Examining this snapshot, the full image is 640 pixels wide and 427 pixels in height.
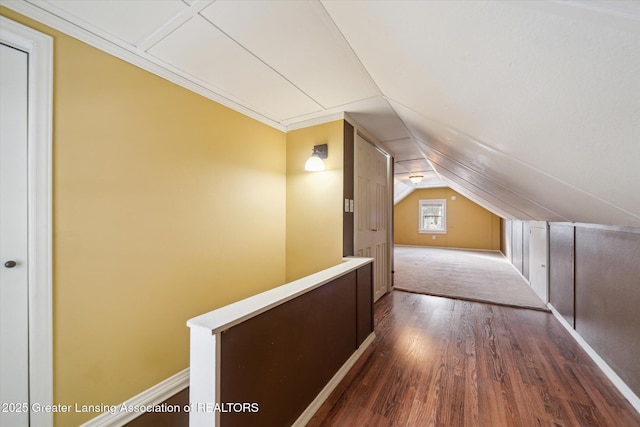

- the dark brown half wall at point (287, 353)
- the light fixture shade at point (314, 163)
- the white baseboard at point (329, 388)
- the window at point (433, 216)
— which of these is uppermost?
the light fixture shade at point (314, 163)

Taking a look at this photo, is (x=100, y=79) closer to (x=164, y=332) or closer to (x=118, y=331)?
(x=118, y=331)

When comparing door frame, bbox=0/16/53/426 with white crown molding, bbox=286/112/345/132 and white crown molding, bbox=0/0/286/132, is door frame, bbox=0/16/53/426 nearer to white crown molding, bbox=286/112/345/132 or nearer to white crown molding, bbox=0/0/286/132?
white crown molding, bbox=0/0/286/132

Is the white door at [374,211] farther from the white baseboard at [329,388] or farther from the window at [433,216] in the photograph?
the window at [433,216]

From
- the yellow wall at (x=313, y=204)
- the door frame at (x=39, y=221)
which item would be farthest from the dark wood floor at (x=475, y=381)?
the door frame at (x=39, y=221)

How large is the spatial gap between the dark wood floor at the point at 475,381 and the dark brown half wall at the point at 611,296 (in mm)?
193

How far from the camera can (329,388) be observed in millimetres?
1552

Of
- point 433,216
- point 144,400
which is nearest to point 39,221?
point 144,400

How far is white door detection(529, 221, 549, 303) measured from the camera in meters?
3.12

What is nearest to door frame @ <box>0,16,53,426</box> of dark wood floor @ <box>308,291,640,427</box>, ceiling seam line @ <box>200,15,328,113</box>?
ceiling seam line @ <box>200,15,328,113</box>

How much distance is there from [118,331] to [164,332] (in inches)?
10.8

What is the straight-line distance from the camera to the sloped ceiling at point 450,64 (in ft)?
1.95

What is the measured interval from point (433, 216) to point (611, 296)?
7.51 meters

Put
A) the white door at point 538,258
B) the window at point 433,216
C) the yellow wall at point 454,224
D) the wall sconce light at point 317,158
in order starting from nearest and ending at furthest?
the wall sconce light at point 317,158 → the white door at point 538,258 → the yellow wall at point 454,224 → the window at point 433,216

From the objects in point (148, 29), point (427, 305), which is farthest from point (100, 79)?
point (427, 305)
